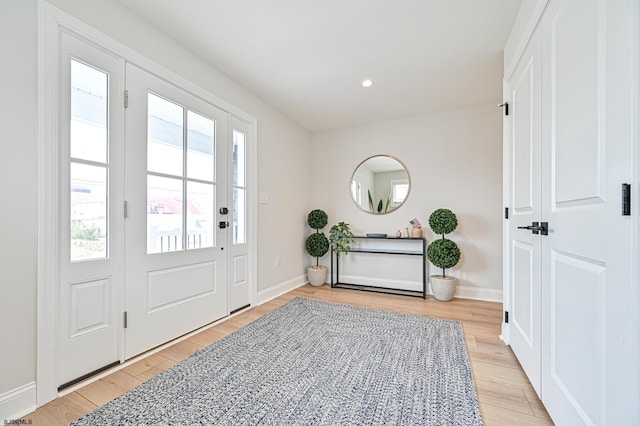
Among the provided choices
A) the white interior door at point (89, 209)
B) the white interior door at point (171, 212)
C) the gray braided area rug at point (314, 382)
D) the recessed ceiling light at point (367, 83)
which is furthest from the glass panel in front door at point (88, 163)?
the recessed ceiling light at point (367, 83)

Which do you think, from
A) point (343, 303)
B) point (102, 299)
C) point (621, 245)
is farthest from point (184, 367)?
point (621, 245)

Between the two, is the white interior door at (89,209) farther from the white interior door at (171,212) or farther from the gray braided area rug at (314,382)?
the gray braided area rug at (314,382)

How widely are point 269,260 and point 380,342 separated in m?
1.69

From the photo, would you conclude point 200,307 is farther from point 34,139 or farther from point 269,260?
point 34,139

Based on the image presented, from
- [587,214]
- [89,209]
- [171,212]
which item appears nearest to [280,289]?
[171,212]

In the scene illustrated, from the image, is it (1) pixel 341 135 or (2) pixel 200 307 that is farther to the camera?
(1) pixel 341 135

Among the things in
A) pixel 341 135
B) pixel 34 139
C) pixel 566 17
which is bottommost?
pixel 34 139

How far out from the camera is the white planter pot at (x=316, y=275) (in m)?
3.87

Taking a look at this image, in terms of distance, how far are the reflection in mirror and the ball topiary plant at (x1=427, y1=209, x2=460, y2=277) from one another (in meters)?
0.62

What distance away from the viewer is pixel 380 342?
2111mm

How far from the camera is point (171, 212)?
2154 millimetres

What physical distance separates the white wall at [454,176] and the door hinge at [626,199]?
276 centimetres

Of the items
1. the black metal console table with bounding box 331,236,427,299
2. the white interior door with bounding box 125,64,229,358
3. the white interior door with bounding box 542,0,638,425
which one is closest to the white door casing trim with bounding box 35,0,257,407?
the white interior door with bounding box 125,64,229,358

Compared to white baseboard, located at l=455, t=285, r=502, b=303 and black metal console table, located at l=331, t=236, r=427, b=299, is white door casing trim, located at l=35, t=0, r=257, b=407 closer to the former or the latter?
black metal console table, located at l=331, t=236, r=427, b=299
